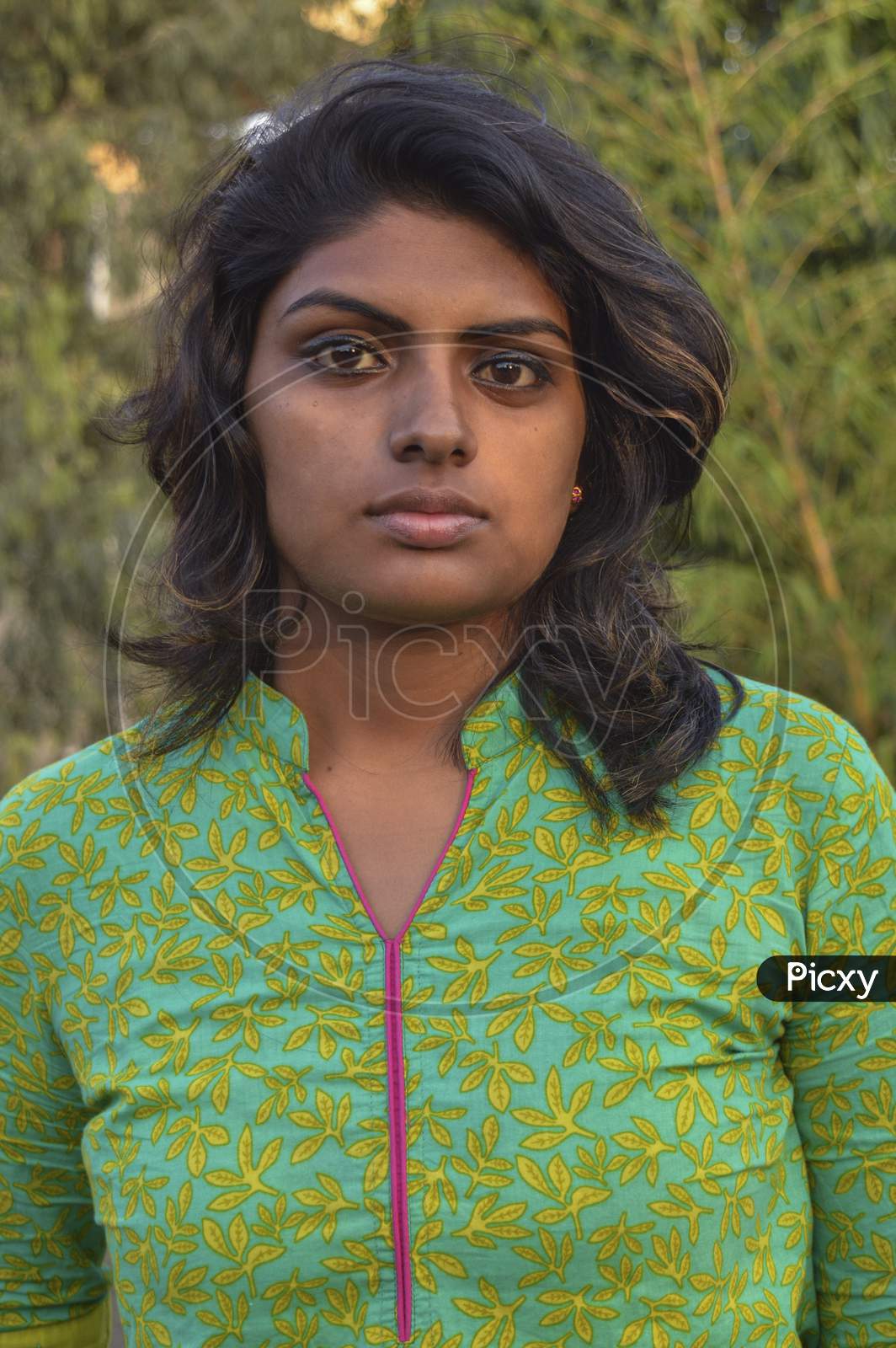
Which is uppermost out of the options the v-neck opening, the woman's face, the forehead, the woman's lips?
the forehead

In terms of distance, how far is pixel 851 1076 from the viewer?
3.83ft

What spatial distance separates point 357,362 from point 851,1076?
74 cm

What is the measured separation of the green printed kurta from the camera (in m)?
1.10

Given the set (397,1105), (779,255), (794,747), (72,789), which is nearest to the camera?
(397,1105)

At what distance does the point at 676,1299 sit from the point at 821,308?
8.39 ft

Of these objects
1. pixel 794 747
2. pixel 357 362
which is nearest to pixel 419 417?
pixel 357 362

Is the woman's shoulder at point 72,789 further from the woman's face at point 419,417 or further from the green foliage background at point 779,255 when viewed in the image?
the green foliage background at point 779,255

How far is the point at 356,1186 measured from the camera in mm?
A: 1107

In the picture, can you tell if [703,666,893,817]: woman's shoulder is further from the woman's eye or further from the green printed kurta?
the woman's eye

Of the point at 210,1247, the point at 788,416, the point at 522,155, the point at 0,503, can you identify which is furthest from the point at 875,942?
the point at 0,503

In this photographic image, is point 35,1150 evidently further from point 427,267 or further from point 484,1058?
point 427,267

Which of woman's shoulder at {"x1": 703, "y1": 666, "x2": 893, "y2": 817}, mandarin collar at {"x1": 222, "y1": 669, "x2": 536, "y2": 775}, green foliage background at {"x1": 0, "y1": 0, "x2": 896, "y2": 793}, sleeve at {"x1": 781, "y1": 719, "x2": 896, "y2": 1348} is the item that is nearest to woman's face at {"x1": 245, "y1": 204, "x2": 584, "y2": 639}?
mandarin collar at {"x1": 222, "y1": 669, "x2": 536, "y2": 775}

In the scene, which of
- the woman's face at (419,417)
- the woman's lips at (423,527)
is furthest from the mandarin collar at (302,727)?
the woman's lips at (423,527)

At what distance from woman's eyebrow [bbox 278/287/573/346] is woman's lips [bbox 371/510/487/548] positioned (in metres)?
0.16
